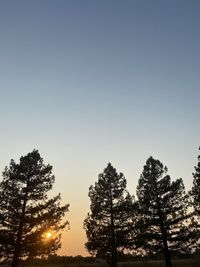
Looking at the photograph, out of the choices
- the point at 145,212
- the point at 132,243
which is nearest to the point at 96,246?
the point at 132,243

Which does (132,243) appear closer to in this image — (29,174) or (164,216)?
(164,216)

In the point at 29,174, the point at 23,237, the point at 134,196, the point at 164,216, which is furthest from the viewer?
the point at 134,196

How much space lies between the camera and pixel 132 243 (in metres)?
38.1

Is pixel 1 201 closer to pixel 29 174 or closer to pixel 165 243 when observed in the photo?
pixel 29 174

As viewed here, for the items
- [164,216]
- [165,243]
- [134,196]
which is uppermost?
[134,196]

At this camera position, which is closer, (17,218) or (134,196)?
(17,218)

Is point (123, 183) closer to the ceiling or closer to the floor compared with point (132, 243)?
closer to the ceiling

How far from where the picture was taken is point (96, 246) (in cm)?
3800

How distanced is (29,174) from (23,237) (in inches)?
→ 228

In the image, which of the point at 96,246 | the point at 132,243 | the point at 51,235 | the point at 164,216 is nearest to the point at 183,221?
the point at 164,216

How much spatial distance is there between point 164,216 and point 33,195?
43.3ft

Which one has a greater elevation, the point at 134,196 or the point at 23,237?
the point at 134,196

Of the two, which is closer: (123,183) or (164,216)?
(164,216)

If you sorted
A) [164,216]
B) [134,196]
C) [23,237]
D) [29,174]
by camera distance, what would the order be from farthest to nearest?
[134,196]
[164,216]
[29,174]
[23,237]
